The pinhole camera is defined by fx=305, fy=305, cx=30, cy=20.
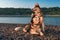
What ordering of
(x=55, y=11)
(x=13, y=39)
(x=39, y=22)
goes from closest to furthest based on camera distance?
(x=13, y=39) < (x=39, y=22) < (x=55, y=11)

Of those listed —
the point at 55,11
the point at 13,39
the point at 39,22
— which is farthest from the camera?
the point at 55,11

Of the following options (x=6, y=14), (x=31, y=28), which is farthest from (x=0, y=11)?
(x=31, y=28)

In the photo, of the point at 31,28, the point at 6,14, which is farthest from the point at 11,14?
the point at 31,28

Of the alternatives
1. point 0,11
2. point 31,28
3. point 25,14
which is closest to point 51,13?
point 25,14

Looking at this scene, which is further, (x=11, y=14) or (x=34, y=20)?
(x=11, y=14)

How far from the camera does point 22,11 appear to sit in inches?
2030

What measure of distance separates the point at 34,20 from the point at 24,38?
53.2 inches

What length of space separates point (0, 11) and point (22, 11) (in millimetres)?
3793

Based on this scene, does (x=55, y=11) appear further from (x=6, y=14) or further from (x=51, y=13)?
(x=6, y=14)

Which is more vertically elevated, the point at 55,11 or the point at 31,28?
the point at 31,28

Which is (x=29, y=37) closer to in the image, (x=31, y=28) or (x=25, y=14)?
(x=31, y=28)

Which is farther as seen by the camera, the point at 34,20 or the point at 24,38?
the point at 34,20

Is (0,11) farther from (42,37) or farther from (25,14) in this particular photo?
(42,37)

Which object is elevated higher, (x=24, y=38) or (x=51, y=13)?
(x=24, y=38)
